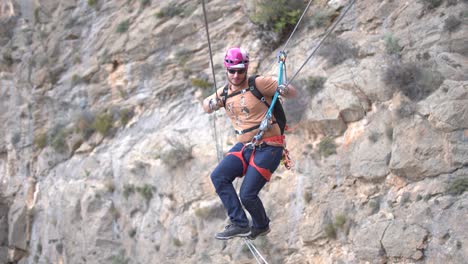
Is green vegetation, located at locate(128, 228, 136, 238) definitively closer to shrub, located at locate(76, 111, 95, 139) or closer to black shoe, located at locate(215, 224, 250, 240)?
shrub, located at locate(76, 111, 95, 139)

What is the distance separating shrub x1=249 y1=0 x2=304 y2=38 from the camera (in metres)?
13.2

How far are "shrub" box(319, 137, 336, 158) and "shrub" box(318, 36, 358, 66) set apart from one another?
158 cm

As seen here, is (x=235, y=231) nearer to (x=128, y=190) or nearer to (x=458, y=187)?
(x=458, y=187)

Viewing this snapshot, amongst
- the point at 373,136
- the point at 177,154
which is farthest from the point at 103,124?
the point at 373,136

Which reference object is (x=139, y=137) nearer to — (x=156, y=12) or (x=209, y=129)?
(x=209, y=129)

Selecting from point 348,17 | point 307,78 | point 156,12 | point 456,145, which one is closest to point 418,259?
point 456,145

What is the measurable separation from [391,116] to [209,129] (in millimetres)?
4716

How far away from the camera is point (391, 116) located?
9.67 m

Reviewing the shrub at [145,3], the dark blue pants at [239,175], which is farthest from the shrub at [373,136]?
the shrub at [145,3]

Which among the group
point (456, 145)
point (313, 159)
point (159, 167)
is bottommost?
point (159, 167)

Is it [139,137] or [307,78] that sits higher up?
[307,78]

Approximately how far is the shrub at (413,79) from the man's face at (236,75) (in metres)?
3.99

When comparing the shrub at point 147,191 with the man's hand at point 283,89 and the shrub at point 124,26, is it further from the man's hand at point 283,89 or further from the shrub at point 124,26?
the man's hand at point 283,89

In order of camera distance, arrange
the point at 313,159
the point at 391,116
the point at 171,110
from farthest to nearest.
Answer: the point at 171,110, the point at 313,159, the point at 391,116
